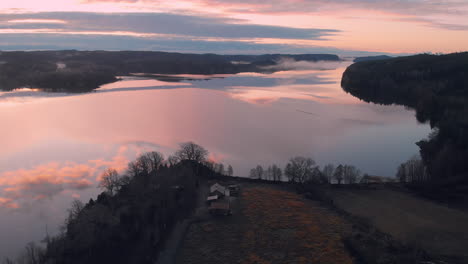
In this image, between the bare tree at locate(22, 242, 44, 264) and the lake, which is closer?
the bare tree at locate(22, 242, 44, 264)

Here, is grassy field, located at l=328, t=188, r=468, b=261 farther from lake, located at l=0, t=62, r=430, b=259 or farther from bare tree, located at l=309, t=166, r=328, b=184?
lake, located at l=0, t=62, r=430, b=259

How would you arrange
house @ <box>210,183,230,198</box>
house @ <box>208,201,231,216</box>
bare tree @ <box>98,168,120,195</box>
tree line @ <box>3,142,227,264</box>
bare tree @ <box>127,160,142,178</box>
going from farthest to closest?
bare tree @ <box>127,160,142,178</box>
house @ <box>210,183,230,198</box>
bare tree @ <box>98,168,120,195</box>
house @ <box>208,201,231,216</box>
tree line @ <box>3,142,227,264</box>

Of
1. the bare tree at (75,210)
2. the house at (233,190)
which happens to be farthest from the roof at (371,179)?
the bare tree at (75,210)

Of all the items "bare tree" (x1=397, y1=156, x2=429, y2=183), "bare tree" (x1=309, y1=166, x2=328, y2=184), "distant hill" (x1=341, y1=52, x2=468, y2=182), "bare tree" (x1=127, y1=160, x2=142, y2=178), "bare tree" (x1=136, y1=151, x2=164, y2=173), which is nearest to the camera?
"bare tree" (x1=127, y1=160, x2=142, y2=178)

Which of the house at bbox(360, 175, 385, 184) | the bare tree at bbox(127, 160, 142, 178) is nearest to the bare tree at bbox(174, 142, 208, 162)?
the bare tree at bbox(127, 160, 142, 178)

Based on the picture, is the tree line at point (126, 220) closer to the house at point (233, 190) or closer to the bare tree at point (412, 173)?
the house at point (233, 190)

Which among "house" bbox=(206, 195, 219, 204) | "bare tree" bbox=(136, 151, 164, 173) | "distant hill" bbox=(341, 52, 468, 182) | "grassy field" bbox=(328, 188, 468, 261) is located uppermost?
"distant hill" bbox=(341, 52, 468, 182)
